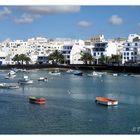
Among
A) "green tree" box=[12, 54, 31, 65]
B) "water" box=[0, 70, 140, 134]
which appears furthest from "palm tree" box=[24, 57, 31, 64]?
"water" box=[0, 70, 140, 134]

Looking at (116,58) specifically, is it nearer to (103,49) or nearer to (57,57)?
(103,49)

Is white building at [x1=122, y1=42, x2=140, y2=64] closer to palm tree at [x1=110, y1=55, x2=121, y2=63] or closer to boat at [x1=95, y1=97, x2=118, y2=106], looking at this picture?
palm tree at [x1=110, y1=55, x2=121, y2=63]

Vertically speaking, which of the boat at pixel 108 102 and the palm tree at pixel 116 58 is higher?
the palm tree at pixel 116 58

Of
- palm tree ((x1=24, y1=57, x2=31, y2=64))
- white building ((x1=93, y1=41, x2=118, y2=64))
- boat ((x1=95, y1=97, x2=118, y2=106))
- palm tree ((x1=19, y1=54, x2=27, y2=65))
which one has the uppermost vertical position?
white building ((x1=93, y1=41, x2=118, y2=64))

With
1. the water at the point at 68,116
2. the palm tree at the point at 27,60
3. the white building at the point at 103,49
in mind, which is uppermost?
the white building at the point at 103,49

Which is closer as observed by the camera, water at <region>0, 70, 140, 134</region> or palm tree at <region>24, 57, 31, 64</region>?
water at <region>0, 70, 140, 134</region>

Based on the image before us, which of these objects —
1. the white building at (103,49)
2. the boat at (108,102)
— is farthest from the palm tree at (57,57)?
the boat at (108,102)

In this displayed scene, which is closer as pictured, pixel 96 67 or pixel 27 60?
pixel 96 67

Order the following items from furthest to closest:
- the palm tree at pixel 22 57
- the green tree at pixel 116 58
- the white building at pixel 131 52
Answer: the palm tree at pixel 22 57 < the green tree at pixel 116 58 < the white building at pixel 131 52

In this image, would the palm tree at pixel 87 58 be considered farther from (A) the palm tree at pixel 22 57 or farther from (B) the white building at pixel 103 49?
(A) the palm tree at pixel 22 57

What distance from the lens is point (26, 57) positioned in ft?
74.4

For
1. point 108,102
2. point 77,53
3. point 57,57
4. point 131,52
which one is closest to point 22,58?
point 57,57

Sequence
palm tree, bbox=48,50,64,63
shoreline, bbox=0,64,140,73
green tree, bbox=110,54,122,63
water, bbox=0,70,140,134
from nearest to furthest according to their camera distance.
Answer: water, bbox=0,70,140,134 → shoreline, bbox=0,64,140,73 → green tree, bbox=110,54,122,63 → palm tree, bbox=48,50,64,63
